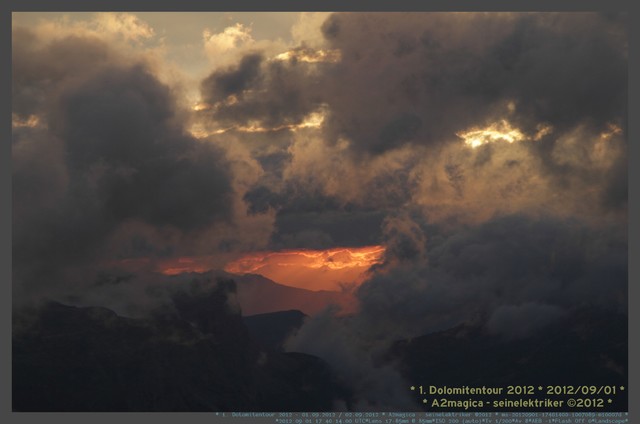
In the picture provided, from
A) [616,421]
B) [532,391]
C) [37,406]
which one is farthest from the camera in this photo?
[37,406]

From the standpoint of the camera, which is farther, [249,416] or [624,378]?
[624,378]

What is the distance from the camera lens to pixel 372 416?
109 metres

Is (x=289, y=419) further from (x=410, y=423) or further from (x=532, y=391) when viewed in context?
(x=532, y=391)

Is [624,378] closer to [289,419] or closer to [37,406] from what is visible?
[289,419]

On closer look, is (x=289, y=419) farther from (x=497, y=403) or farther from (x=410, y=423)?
(x=497, y=403)

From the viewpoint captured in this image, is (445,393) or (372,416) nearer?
(372,416)

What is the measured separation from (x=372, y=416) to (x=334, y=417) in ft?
21.9

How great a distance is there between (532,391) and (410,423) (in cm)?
2058

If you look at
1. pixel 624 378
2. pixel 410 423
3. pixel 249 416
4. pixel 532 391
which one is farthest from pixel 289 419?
pixel 624 378

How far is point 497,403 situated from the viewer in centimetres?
11044

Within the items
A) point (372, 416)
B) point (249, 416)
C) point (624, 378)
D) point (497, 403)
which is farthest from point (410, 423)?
point (624, 378)

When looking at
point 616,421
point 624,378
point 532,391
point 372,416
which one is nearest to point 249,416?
point 372,416

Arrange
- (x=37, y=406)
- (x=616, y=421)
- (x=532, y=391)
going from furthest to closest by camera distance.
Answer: (x=37, y=406)
(x=532, y=391)
(x=616, y=421)

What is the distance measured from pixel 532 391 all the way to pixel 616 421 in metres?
13.0
